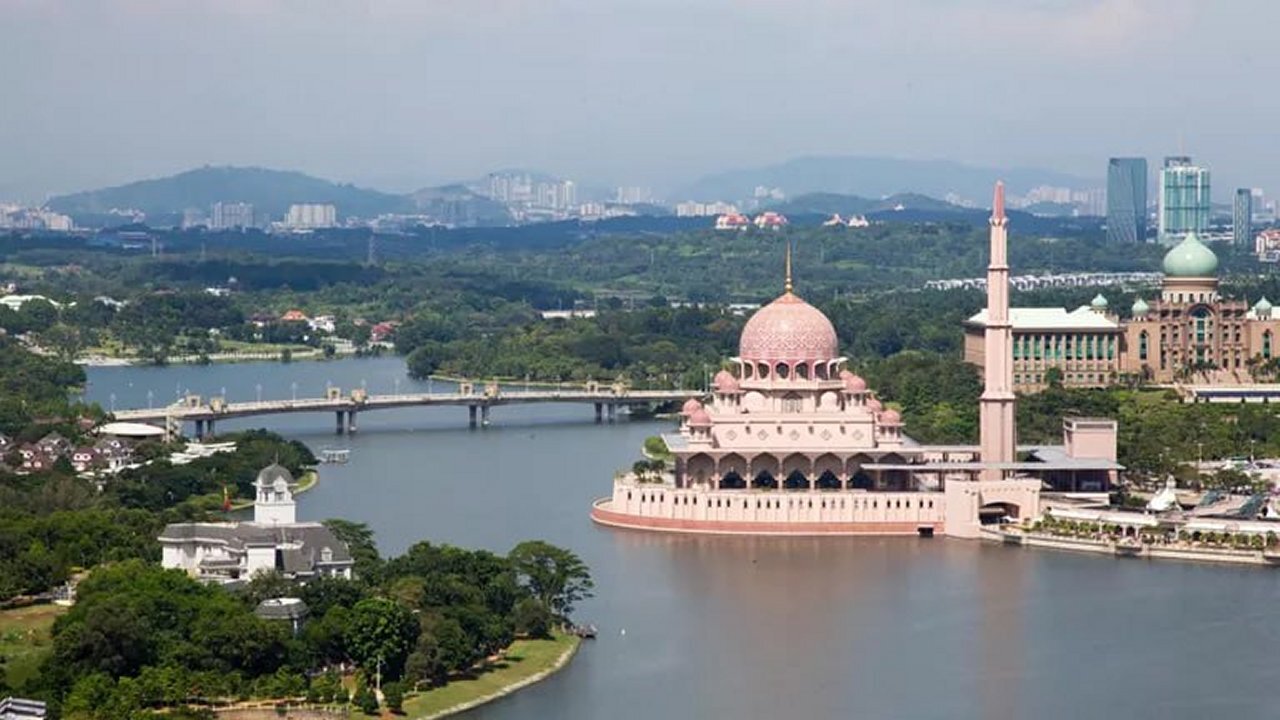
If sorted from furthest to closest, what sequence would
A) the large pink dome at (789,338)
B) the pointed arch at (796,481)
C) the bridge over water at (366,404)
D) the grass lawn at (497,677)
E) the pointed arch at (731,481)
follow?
1. the bridge over water at (366,404)
2. the large pink dome at (789,338)
3. the pointed arch at (731,481)
4. the pointed arch at (796,481)
5. the grass lawn at (497,677)

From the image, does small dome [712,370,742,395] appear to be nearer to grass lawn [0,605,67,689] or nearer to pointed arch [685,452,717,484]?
pointed arch [685,452,717,484]

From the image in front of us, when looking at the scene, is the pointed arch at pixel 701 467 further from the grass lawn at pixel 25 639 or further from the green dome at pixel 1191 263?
the green dome at pixel 1191 263

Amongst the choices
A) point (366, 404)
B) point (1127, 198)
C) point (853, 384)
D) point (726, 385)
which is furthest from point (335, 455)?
point (1127, 198)

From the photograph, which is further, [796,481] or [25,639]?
[796,481]

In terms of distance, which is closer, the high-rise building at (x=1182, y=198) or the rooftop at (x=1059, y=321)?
the rooftop at (x=1059, y=321)

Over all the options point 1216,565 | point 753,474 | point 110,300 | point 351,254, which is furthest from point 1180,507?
point 351,254

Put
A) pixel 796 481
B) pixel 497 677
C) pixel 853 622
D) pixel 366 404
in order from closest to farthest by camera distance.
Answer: pixel 497 677 → pixel 853 622 → pixel 796 481 → pixel 366 404

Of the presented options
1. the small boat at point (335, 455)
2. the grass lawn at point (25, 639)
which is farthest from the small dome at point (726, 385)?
the grass lawn at point (25, 639)

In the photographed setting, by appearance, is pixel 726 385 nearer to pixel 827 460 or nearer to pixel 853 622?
pixel 827 460
